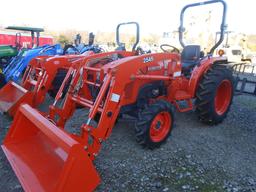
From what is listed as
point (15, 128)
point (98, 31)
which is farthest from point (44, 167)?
point (98, 31)

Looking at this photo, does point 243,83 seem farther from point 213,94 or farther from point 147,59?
point 147,59

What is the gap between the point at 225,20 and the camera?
4238mm

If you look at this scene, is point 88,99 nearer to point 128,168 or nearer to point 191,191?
point 128,168

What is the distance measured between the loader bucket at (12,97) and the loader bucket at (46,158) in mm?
1514

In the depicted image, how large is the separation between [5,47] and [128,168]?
750 cm

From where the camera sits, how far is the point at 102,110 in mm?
3076

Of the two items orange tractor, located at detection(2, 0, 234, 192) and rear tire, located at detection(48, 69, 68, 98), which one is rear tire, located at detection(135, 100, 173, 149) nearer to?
orange tractor, located at detection(2, 0, 234, 192)

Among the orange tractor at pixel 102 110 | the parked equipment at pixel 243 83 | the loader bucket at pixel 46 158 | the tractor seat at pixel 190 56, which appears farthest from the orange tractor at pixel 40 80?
the parked equipment at pixel 243 83

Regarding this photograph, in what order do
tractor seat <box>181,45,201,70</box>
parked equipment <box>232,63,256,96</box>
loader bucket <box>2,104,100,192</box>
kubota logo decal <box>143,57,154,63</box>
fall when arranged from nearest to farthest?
loader bucket <box>2,104,100,192</box> < kubota logo decal <box>143,57,154,63</box> < tractor seat <box>181,45,201,70</box> < parked equipment <box>232,63,256,96</box>

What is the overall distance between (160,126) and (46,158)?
166 centimetres

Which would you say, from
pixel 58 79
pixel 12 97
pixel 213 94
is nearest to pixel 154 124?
pixel 213 94

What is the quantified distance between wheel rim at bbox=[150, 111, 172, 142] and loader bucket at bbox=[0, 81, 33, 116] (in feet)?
8.07

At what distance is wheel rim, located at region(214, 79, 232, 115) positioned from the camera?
488 centimetres

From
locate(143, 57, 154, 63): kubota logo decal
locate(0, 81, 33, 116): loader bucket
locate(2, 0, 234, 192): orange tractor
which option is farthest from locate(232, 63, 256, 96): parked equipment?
locate(0, 81, 33, 116): loader bucket
